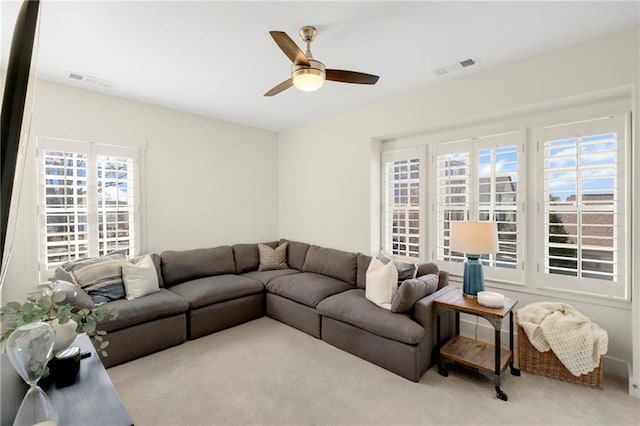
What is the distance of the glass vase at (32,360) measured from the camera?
3.74 ft

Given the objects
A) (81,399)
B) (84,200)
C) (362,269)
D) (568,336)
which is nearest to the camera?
(81,399)

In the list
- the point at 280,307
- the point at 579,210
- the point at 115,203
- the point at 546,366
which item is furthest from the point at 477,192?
the point at 115,203

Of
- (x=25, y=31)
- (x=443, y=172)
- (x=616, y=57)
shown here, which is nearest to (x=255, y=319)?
(x=443, y=172)

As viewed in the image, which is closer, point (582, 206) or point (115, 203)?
point (582, 206)

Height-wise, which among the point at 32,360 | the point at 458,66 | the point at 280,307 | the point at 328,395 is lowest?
the point at 328,395

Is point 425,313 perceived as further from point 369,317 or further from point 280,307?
point 280,307

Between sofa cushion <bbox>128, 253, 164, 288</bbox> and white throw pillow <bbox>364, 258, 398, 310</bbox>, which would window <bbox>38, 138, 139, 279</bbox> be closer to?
sofa cushion <bbox>128, 253, 164, 288</bbox>

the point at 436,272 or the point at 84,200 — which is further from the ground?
the point at 84,200

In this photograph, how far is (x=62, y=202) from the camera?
10.7ft

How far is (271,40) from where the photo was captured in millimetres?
2455

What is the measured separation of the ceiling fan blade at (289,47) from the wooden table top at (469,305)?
2.22 meters

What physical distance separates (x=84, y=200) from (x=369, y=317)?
3.36 meters

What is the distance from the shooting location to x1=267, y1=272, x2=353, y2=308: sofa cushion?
342cm

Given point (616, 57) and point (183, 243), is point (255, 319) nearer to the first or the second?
point (183, 243)
